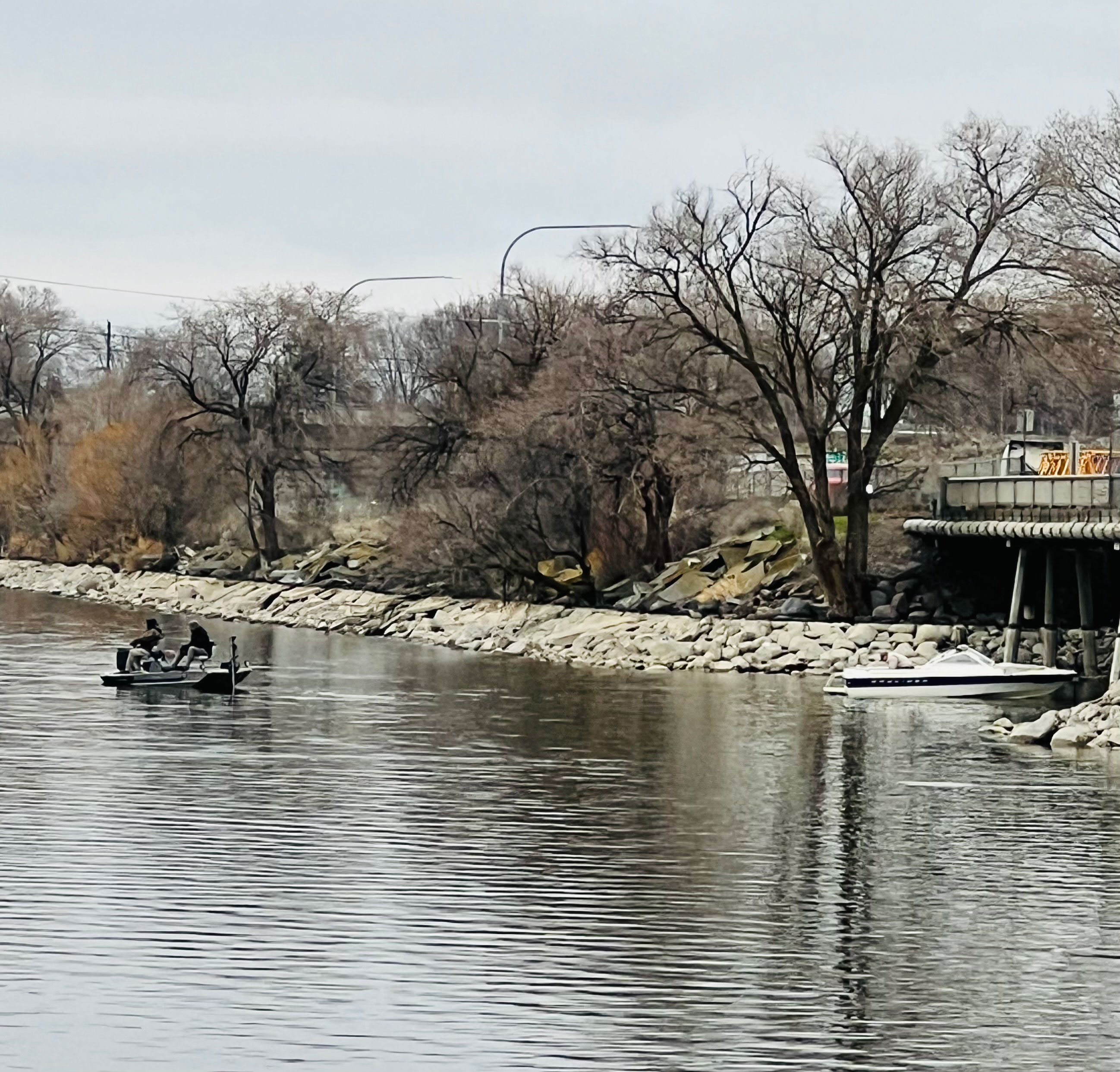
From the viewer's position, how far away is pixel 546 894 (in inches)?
891

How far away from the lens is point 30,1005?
17.2 m

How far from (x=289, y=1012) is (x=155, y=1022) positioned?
1143 mm

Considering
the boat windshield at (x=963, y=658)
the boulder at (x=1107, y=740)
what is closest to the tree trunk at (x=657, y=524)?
the boat windshield at (x=963, y=658)

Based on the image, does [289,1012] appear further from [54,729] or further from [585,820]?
[54,729]

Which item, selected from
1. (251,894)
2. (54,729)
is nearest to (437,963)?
(251,894)

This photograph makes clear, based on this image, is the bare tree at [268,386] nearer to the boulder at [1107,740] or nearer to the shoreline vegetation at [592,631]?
the shoreline vegetation at [592,631]

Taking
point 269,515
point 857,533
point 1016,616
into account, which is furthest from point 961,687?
point 269,515

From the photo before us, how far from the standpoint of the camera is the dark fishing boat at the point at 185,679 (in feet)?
143

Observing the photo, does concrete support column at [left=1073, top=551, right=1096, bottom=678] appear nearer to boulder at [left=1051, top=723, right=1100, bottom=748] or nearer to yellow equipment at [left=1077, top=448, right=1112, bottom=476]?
yellow equipment at [left=1077, top=448, right=1112, bottom=476]

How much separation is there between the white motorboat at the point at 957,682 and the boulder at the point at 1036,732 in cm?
716

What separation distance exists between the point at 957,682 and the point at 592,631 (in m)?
14.2

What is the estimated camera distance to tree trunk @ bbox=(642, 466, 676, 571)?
63.9 metres

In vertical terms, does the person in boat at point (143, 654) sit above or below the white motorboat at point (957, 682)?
above

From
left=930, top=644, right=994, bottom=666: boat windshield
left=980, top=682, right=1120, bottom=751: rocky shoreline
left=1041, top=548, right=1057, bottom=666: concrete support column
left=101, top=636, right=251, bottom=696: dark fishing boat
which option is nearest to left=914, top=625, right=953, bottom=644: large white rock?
left=1041, top=548, right=1057, bottom=666: concrete support column
